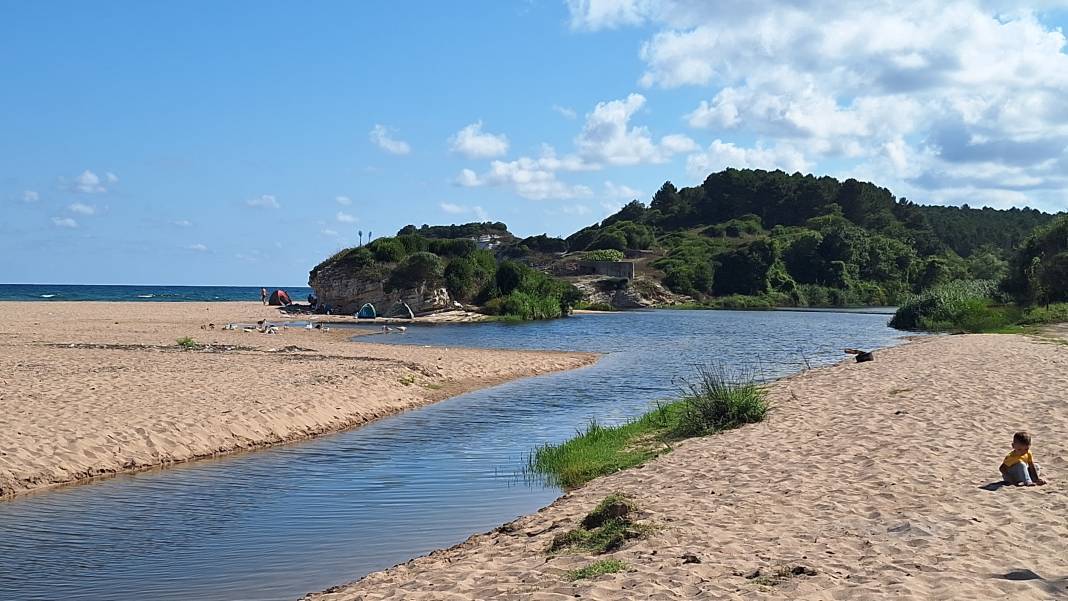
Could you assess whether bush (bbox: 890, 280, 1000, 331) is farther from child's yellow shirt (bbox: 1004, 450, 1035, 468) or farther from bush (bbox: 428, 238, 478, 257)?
A: child's yellow shirt (bbox: 1004, 450, 1035, 468)

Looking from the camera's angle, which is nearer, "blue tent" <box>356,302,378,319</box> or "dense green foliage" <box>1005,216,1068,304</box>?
"dense green foliage" <box>1005,216,1068,304</box>

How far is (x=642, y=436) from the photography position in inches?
636

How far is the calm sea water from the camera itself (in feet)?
29.1

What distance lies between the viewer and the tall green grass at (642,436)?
1359 centimetres

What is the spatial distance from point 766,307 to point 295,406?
91.9m

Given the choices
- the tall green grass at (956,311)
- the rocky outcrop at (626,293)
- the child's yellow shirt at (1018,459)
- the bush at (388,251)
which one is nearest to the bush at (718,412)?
the child's yellow shirt at (1018,459)

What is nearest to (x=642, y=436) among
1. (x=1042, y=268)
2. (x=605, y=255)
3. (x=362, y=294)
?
(x=1042, y=268)

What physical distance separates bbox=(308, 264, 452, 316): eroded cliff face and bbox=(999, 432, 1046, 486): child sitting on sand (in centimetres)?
6010

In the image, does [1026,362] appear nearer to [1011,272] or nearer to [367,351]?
[367,351]

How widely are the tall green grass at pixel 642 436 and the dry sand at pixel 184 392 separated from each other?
5.74 meters

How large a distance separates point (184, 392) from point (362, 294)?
52.6m

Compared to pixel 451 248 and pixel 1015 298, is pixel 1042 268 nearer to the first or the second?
pixel 1015 298

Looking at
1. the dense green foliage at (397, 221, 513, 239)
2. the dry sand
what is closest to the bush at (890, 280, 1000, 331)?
the dry sand

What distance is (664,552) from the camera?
763cm
